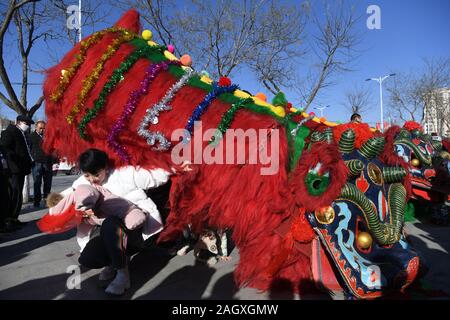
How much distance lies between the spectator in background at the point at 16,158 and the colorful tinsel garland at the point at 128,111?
2673 millimetres

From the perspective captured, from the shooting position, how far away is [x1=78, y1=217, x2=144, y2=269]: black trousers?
253cm

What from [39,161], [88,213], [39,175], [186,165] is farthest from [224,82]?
[39,175]

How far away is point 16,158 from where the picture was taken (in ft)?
16.0

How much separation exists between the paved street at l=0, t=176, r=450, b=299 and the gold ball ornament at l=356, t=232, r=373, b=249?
43cm

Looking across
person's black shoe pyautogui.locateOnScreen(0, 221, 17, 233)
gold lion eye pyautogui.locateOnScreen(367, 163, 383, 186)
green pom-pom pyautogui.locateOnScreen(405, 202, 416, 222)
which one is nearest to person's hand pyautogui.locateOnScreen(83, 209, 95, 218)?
Answer: gold lion eye pyautogui.locateOnScreen(367, 163, 383, 186)

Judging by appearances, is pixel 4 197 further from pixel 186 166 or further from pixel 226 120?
pixel 226 120

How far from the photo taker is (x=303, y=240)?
2.49 meters

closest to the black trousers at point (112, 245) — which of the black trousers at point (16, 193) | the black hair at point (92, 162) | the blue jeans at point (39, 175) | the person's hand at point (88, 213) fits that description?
the person's hand at point (88, 213)

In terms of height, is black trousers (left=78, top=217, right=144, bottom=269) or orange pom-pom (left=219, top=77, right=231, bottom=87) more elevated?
orange pom-pom (left=219, top=77, right=231, bottom=87)

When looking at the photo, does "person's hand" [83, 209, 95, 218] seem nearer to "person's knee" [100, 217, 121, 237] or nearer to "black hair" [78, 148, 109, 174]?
"person's knee" [100, 217, 121, 237]

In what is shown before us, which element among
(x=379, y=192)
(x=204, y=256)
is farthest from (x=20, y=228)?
(x=379, y=192)

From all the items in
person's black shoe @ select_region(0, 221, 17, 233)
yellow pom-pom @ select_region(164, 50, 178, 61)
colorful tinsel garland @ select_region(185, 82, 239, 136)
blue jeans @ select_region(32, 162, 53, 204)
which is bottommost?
person's black shoe @ select_region(0, 221, 17, 233)

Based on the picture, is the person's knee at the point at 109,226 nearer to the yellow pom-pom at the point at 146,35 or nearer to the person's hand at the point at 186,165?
the person's hand at the point at 186,165
